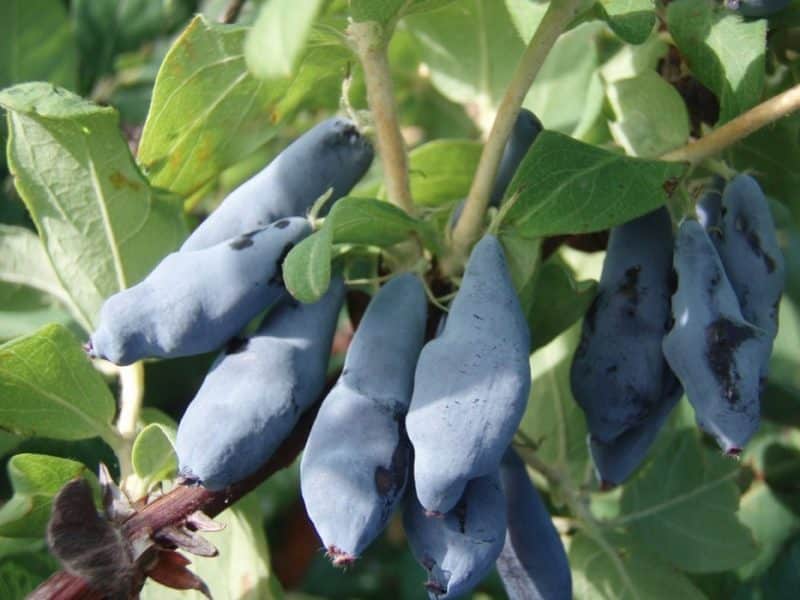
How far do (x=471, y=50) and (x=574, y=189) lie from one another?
396mm

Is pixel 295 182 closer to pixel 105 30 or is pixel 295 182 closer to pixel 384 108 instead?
pixel 384 108

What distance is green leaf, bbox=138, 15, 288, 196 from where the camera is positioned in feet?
2.70

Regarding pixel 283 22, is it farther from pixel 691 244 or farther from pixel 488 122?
pixel 488 122

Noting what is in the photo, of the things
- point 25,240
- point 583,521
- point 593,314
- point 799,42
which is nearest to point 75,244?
point 25,240

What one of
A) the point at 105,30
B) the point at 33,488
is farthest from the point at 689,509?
the point at 105,30

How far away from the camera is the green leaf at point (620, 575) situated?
3.43 ft

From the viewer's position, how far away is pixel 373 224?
80cm

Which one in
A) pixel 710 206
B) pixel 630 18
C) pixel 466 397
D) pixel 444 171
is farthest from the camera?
pixel 444 171

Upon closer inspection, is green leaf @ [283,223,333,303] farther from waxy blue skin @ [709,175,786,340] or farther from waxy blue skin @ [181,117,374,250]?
waxy blue skin @ [709,175,786,340]

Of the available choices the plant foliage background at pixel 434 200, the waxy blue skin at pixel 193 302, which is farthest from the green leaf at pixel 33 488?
the waxy blue skin at pixel 193 302

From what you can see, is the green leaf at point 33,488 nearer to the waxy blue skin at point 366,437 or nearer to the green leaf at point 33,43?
the waxy blue skin at point 366,437

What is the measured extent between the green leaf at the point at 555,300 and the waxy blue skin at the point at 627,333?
11mm

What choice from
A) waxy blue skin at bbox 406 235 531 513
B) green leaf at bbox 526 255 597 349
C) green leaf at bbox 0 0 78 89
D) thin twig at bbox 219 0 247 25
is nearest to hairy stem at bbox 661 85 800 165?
green leaf at bbox 526 255 597 349

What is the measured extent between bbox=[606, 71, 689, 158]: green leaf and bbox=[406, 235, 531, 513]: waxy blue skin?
9.6 inches
